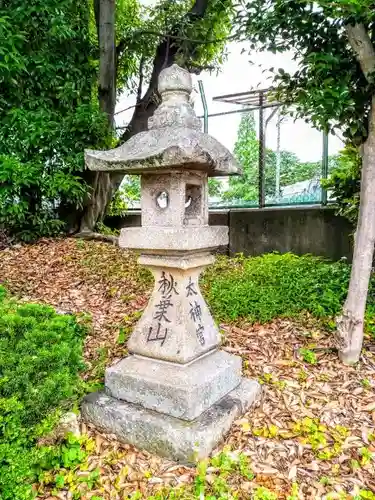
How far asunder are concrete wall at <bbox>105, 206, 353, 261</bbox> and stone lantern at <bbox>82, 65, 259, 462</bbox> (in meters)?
3.71

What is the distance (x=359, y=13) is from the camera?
2.47m

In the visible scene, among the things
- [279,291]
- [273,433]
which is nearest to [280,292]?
[279,291]

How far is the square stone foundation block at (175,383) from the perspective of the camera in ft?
7.70

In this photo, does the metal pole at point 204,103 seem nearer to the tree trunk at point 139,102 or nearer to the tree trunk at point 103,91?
the tree trunk at point 139,102

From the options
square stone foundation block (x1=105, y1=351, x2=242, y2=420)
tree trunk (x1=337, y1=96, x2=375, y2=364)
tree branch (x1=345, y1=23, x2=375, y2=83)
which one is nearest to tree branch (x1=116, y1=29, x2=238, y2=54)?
tree branch (x1=345, y1=23, x2=375, y2=83)

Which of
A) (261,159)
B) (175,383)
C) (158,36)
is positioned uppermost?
(158,36)

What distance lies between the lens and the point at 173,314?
2557mm

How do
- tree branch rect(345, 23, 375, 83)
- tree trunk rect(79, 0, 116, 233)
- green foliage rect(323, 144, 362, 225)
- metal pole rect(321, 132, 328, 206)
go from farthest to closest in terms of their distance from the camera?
1. tree trunk rect(79, 0, 116, 233)
2. metal pole rect(321, 132, 328, 206)
3. green foliage rect(323, 144, 362, 225)
4. tree branch rect(345, 23, 375, 83)

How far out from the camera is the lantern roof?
7.11ft

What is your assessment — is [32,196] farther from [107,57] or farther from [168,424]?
[168,424]

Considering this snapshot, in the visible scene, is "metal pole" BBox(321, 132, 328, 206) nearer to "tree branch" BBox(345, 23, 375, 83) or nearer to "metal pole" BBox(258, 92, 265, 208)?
"metal pole" BBox(258, 92, 265, 208)

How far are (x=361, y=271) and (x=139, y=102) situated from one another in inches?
219

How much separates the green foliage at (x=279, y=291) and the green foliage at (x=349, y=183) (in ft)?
2.15

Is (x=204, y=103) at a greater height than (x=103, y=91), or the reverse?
(x=103, y=91)
